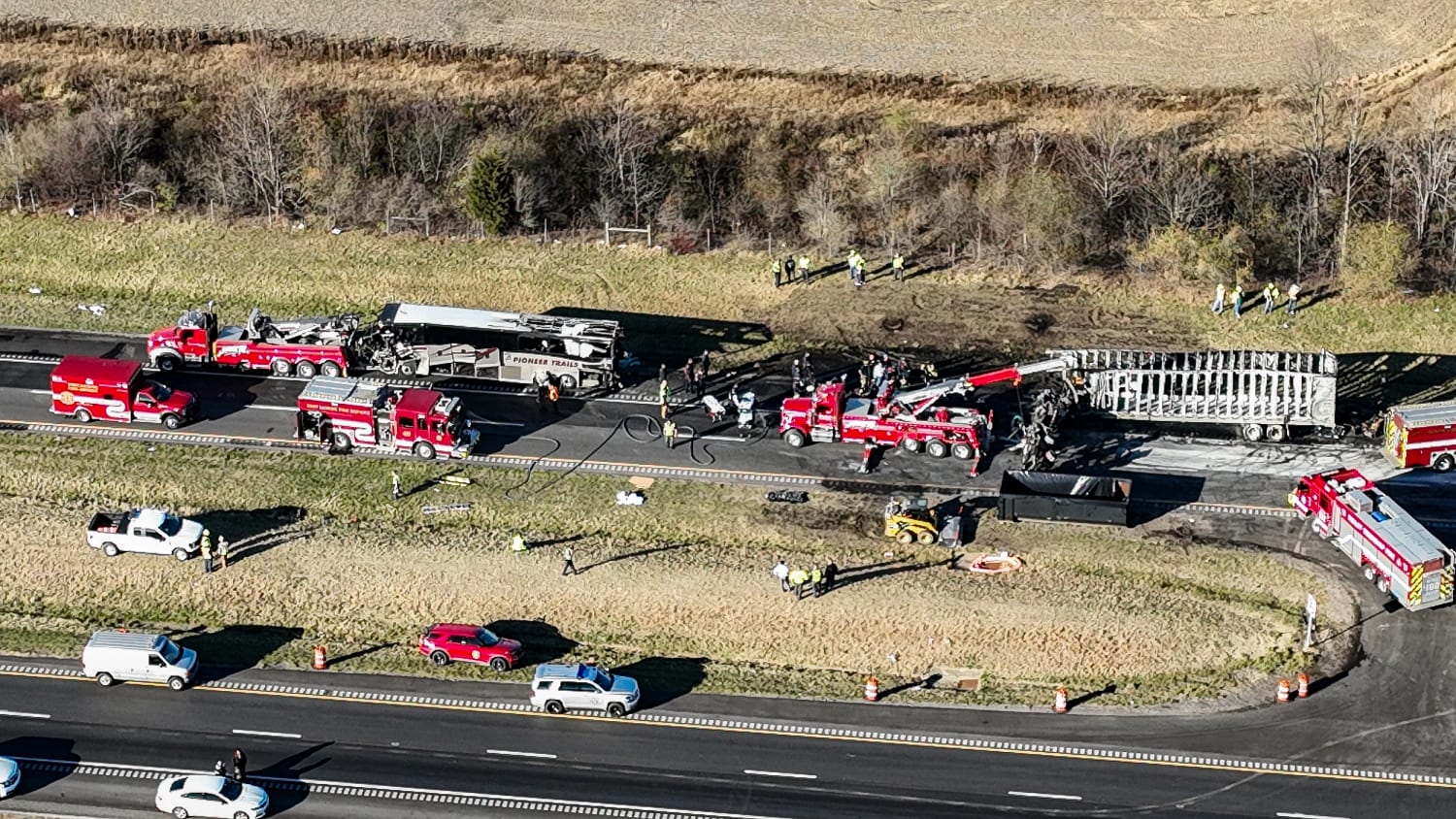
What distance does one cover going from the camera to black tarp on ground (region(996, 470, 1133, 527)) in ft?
211

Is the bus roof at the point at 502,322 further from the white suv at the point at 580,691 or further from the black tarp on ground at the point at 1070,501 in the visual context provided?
the white suv at the point at 580,691

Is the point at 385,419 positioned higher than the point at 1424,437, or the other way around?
the point at 1424,437

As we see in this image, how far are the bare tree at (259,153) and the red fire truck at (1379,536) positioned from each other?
176ft

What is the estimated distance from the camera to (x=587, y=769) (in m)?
53.0

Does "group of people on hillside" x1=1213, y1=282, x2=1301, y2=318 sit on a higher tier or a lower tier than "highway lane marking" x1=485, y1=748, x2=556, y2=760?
higher

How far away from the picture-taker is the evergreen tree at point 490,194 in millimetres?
86938

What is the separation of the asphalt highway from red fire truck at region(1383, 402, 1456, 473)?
18941mm

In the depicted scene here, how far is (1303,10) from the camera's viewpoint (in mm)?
104000

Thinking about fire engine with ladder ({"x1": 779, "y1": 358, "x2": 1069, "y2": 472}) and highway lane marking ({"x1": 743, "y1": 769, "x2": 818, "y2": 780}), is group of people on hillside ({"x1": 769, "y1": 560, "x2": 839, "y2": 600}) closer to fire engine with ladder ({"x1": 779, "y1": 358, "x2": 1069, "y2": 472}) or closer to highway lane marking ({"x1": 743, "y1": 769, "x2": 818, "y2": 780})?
highway lane marking ({"x1": 743, "y1": 769, "x2": 818, "y2": 780})

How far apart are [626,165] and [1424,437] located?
42.2 meters

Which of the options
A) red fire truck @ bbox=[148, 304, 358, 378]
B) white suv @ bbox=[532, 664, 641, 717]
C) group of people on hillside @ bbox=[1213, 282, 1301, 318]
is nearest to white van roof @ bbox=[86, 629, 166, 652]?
white suv @ bbox=[532, 664, 641, 717]

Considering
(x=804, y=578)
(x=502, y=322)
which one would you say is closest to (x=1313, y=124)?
(x=502, y=322)

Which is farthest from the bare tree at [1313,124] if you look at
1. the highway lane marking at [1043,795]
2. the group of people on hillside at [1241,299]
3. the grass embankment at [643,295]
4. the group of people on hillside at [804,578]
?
the highway lane marking at [1043,795]

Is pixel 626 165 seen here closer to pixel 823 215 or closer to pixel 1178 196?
pixel 823 215
